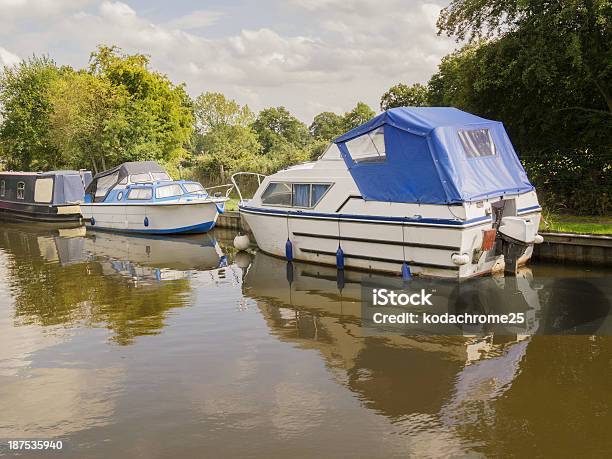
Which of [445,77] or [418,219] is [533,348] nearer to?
[418,219]

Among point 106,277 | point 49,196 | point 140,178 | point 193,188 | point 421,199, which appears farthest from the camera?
point 49,196

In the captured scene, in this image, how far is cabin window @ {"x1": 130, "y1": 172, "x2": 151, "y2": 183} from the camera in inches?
938

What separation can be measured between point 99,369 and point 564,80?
15.7 metres

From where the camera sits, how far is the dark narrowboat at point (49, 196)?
2712 centimetres

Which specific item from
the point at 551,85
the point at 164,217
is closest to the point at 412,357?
the point at 551,85

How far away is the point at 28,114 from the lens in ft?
141

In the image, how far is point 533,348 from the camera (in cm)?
863

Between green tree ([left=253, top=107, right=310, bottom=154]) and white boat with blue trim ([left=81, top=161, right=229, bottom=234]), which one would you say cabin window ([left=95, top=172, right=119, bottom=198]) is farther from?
green tree ([left=253, top=107, right=310, bottom=154])

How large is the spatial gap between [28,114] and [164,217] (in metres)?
28.3

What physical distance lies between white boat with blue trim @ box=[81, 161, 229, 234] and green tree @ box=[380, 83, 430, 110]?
21.1 metres

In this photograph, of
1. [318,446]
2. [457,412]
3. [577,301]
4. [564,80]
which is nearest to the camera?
[318,446]

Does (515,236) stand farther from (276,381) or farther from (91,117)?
(91,117)

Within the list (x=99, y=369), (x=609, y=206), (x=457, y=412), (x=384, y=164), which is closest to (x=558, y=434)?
(x=457, y=412)

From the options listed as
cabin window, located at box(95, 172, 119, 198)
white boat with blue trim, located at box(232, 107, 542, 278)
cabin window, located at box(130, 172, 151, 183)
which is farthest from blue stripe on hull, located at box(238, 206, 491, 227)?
cabin window, located at box(95, 172, 119, 198)
